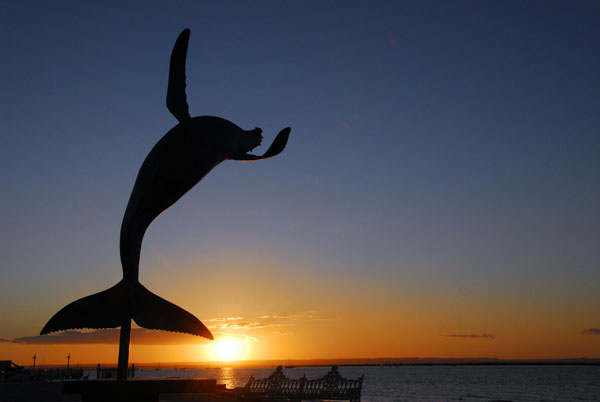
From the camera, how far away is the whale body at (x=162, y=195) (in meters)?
9.03

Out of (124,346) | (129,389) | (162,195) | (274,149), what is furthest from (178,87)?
(129,389)

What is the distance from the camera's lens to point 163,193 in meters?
9.72

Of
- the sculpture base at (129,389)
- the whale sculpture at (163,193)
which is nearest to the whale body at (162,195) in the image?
the whale sculpture at (163,193)

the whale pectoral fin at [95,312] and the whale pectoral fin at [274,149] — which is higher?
the whale pectoral fin at [274,149]

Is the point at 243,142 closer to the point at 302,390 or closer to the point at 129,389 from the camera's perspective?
the point at 129,389

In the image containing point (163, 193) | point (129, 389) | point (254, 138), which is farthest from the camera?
point (254, 138)

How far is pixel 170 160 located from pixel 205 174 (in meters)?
0.69

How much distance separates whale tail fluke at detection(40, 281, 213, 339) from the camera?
29.0ft

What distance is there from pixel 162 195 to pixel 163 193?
0.13 ft

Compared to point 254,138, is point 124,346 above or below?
below

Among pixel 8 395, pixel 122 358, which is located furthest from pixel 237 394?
pixel 122 358

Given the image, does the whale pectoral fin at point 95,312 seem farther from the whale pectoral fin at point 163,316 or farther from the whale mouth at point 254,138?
the whale mouth at point 254,138

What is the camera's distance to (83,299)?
29.6 ft

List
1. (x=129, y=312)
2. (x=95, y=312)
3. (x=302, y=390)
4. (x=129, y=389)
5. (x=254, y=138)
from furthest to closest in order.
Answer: (x=302, y=390), (x=254, y=138), (x=129, y=312), (x=95, y=312), (x=129, y=389)
